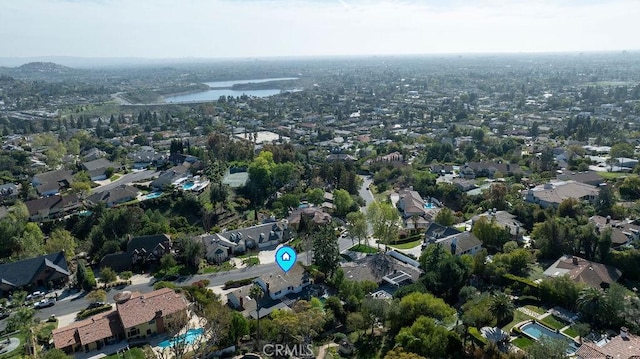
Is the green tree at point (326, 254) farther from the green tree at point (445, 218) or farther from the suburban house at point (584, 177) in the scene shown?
the suburban house at point (584, 177)

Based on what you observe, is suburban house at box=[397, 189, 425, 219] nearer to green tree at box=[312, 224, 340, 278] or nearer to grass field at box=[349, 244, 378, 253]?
grass field at box=[349, 244, 378, 253]

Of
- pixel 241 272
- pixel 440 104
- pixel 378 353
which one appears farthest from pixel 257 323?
pixel 440 104

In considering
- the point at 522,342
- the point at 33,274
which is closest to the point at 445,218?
the point at 522,342

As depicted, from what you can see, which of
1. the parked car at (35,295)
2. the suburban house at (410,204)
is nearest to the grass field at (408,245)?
the suburban house at (410,204)

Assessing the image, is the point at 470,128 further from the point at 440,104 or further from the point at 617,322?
the point at 617,322

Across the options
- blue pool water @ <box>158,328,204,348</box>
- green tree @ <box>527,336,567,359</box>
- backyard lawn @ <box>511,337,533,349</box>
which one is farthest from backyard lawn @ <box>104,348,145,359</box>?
backyard lawn @ <box>511,337,533,349</box>

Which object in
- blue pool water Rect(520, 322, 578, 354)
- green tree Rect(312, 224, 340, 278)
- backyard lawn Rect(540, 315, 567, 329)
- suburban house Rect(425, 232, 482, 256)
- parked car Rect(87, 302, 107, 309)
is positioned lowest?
parked car Rect(87, 302, 107, 309)
